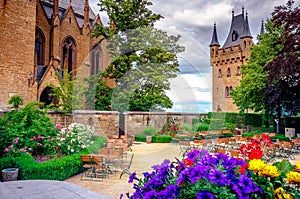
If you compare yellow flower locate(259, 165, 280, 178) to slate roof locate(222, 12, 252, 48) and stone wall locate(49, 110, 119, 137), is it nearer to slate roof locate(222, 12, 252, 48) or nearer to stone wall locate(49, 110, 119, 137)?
stone wall locate(49, 110, 119, 137)

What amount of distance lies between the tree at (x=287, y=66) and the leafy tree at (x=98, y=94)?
11189 mm

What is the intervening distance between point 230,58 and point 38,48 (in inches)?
1081

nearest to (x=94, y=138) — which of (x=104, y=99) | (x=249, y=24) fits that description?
(x=104, y=99)

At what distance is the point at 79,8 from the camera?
3206cm

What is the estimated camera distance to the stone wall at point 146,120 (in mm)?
16312

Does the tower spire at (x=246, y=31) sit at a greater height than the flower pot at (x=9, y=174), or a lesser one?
greater

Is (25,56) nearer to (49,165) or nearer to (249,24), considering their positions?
(49,165)

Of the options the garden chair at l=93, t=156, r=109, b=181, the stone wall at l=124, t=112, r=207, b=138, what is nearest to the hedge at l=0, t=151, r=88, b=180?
the garden chair at l=93, t=156, r=109, b=181

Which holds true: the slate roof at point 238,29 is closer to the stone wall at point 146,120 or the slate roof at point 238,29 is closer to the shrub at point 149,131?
the stone wall at point 146,120

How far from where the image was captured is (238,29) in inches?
1533

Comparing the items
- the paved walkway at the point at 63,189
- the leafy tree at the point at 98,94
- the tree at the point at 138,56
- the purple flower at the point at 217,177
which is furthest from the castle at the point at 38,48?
the purple flower at the point at 217,177

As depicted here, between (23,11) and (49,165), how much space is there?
15.7 m

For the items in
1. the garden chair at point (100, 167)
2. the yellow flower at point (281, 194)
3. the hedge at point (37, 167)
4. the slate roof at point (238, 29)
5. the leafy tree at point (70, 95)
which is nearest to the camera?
the yellow flower at point (281, 194)

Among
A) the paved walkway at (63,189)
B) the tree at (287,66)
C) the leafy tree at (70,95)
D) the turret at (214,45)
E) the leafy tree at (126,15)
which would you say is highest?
the turret at (214,45)
